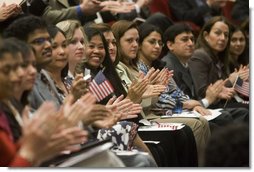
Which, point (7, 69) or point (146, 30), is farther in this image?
point (146, 30)

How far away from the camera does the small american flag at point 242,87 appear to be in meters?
3.20

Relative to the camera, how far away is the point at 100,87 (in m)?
3.10

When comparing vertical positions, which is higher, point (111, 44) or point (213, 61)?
point (111, 44)

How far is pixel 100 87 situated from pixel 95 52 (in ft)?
0.81

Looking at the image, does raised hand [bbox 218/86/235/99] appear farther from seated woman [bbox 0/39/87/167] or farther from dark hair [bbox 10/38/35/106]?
dark hair [bbox 10/38/35/106]

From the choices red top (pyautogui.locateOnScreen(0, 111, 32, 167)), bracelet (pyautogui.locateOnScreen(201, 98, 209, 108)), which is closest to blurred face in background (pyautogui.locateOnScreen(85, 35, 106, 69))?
bracelet (pyautogui.locateOnScreen(201, 98, 209, 108))

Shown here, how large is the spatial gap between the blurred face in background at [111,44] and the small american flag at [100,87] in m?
0.23

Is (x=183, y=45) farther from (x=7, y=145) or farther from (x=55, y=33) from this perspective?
(x=7, y=145)

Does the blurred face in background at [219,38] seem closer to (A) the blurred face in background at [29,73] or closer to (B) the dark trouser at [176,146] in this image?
(B) the dark trouser at [176,146]

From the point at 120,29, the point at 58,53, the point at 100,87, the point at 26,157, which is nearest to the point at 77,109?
the point at 26,157

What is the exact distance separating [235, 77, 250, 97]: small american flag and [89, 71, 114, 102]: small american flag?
59 cm

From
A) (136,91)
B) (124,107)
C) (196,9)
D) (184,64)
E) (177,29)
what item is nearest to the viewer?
(124,107)

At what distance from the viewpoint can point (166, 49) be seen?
3.75 m

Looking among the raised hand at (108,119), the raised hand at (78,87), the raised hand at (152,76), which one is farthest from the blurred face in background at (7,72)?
the raised hand at (152,76)
